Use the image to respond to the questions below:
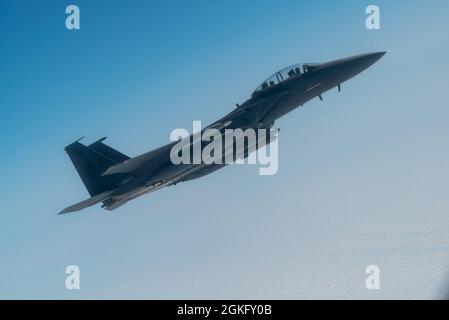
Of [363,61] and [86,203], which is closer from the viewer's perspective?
[86,203]

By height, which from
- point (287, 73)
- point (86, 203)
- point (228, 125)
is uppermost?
point (287, 73)

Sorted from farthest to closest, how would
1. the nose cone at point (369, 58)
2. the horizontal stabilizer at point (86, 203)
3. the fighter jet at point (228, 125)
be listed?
the nose cone at point (369, 58)
the fighter jet at point (228, 125)
the horizontal stabilizer at point (86, 203)

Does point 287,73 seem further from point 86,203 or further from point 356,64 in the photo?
point 86,203

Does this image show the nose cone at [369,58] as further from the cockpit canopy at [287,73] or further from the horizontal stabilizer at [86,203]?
the horizontal stabilizer at [86,203]

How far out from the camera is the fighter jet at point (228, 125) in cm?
2281

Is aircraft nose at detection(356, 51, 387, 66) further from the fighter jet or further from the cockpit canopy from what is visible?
the cockpit canopy

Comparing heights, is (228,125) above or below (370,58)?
below

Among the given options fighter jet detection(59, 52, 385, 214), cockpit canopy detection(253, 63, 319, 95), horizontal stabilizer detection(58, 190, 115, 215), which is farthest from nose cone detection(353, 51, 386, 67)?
horizontal stabilizer detection(58, 190, 115, 215)

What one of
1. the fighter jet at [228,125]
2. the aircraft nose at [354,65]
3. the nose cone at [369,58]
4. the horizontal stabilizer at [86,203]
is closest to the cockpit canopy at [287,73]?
the fighter jet at [228,125]

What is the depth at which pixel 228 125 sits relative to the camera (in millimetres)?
23734

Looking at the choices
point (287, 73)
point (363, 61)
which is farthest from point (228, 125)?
point (363, 61)
